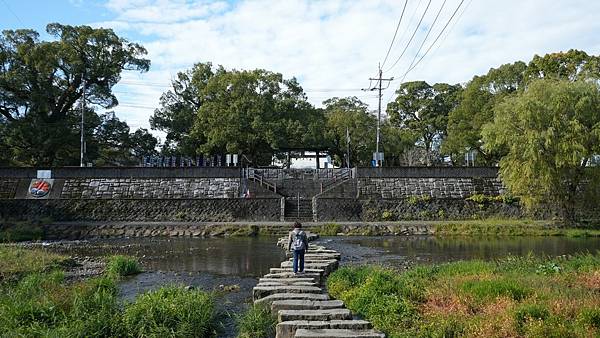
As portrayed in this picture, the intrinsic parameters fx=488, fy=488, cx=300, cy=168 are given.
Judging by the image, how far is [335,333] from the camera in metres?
7.39

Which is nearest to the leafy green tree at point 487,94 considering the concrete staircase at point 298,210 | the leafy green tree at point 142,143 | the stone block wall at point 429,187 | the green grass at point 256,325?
the stone block wall at point 429,187

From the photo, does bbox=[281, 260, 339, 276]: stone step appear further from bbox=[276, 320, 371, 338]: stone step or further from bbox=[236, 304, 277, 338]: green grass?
bbox=[276, 320, 371, 338]: stone step

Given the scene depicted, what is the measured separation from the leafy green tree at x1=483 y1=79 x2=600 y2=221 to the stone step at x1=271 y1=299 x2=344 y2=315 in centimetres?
2216

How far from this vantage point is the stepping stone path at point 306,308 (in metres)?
7.55

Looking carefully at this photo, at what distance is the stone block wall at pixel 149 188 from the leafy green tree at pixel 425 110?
2805 cm

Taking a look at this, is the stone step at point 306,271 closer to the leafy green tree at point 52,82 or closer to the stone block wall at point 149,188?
the stone block wall at point 149,188

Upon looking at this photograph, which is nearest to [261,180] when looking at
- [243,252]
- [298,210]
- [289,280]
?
[298,210]

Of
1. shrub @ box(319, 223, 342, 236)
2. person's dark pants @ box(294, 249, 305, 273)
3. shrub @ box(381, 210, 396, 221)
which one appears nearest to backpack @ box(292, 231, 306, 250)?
person's dark pants @ box(294, 249, 305, 273)

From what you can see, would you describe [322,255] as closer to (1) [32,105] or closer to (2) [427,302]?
(2) [427,302]

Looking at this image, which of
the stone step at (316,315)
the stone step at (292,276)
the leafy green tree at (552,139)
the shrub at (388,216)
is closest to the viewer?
the stone step at (316,315)

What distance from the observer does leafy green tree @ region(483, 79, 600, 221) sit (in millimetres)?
27203

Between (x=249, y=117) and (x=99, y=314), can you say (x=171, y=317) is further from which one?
(x=249, y=117)

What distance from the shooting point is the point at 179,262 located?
18.2 metres

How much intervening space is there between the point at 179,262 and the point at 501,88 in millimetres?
36327
